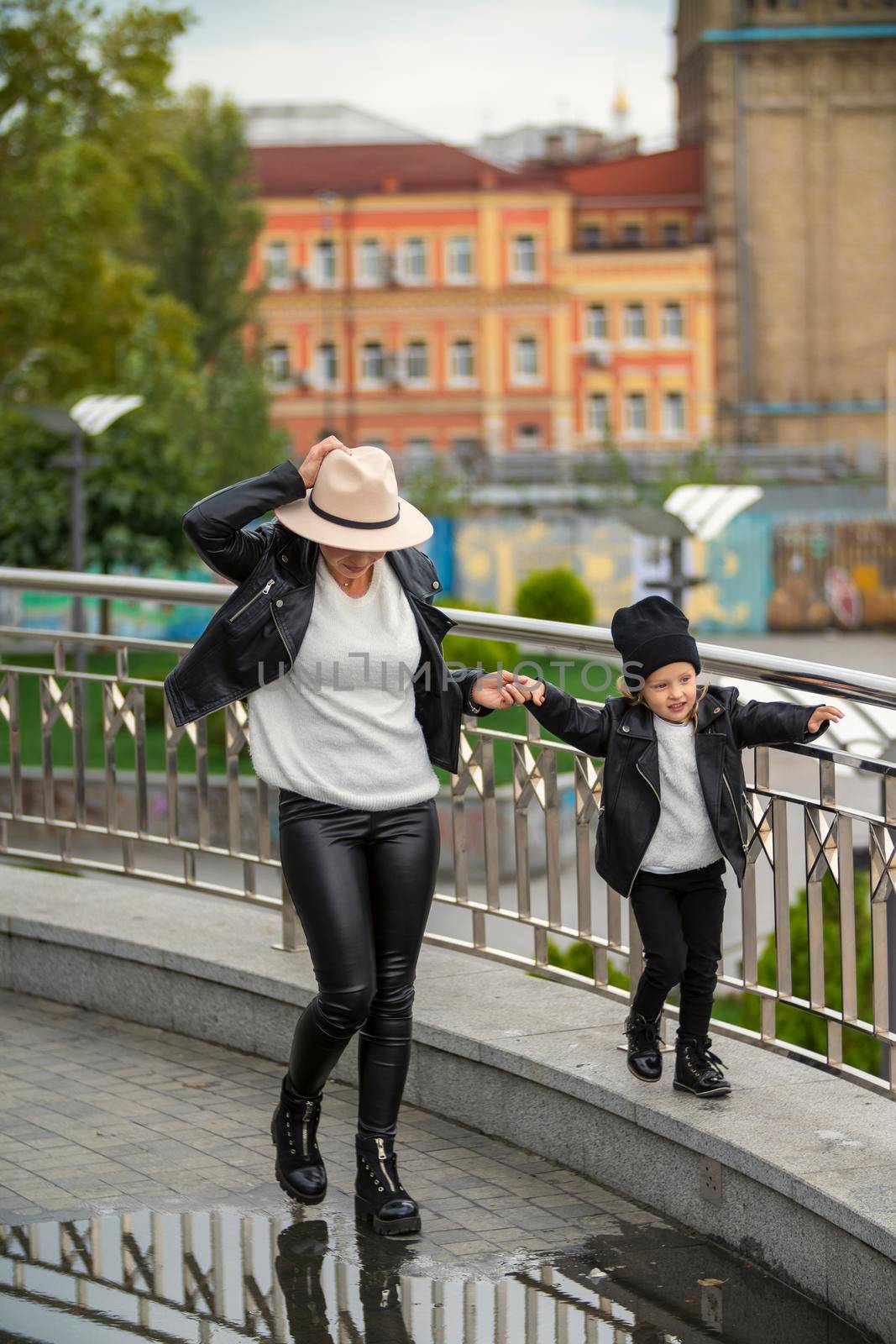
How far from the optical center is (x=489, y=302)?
6800 centimetres

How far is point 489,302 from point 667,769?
65.5 meters

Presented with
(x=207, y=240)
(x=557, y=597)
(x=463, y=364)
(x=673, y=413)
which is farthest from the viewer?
(x=463, y=364)

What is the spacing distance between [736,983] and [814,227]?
66.2m

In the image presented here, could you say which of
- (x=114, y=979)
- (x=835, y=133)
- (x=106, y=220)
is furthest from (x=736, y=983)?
(x=835, y=133)

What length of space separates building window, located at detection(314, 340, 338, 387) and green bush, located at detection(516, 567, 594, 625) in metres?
41.9

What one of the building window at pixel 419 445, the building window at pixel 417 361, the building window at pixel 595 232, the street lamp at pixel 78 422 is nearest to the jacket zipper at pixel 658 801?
the street lamp at pixel 78 422

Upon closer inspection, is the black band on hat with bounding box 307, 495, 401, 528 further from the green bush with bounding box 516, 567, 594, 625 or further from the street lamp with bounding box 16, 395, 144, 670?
the green bush with bounding box 516, 567, 594, 625

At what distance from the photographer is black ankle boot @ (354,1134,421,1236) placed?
12.8 feet

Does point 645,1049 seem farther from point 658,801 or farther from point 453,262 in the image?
point 453,262

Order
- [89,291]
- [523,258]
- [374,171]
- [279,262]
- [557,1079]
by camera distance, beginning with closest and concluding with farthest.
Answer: [557,1079] → [89,291] → [523,258] → [279,262] → [374,171]

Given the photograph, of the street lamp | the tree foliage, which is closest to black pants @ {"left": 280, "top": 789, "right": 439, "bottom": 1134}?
the street lamp

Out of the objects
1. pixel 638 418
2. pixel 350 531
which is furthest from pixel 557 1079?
pixel 638 418

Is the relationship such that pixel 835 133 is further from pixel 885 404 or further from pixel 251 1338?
pixel 251 1338

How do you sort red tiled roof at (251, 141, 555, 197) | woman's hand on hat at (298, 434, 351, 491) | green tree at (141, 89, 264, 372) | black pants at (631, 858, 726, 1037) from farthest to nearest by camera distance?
red tiled roof at (251, 141, 555, 197) → green tree at (141, 89, 264, 372) → black pants at (631, 858, 726, 1037) → woman's hand on hat at (298, 434, 351, 491)
